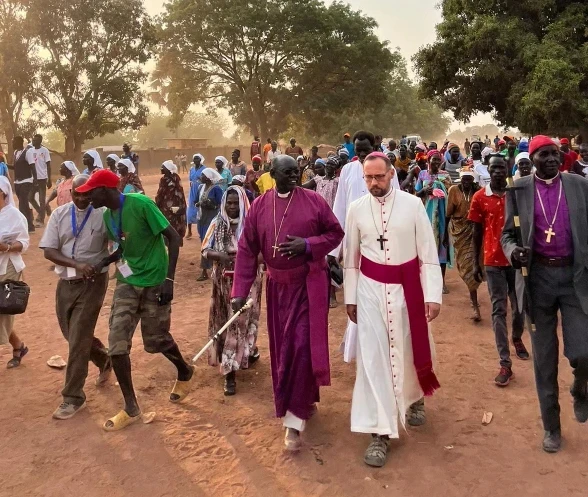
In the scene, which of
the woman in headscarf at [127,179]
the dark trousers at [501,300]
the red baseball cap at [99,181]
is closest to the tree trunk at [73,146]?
the woman in headscarf at [127,179]

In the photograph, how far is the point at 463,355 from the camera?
5422mm

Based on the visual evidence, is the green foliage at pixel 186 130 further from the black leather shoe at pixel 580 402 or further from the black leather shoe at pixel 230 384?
the black leather shoe at pixel 580 402

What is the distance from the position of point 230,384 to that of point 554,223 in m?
2.82

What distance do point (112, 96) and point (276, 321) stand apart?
2506cm

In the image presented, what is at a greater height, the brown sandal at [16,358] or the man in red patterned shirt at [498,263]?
the man in red patterned shirt at [498,263]

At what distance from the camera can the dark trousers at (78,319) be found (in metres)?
4.31

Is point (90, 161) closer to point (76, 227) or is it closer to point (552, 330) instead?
point (76, 227)

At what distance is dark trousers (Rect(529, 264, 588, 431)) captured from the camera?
3539 millimetres

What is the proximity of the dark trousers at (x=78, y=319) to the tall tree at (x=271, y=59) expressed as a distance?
1042 inches

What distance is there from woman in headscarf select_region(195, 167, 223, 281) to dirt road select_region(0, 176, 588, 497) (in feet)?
11.0

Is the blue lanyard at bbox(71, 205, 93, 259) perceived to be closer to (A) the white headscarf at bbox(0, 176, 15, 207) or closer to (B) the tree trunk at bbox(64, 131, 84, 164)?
(A) the white headscarf at bbox(0, 176, 15, 207)

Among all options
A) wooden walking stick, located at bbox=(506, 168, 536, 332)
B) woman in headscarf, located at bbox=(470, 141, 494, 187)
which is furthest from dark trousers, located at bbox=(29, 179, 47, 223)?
wooden walking stick, located at bbox=(506, 168, 536, 332)

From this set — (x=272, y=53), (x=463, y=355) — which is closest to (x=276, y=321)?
(x=463, y=355)

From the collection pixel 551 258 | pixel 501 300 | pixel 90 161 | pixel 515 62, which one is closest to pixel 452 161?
pixel 501 300
